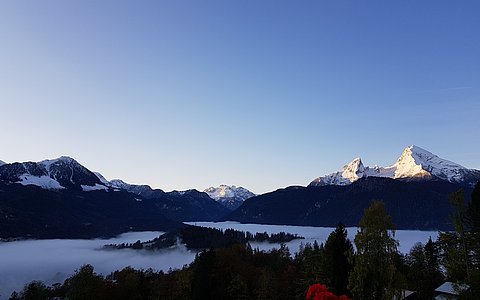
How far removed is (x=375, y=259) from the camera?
28500 mm

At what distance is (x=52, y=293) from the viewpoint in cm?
14325

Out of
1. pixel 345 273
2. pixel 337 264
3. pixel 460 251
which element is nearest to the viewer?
pixel 460 251

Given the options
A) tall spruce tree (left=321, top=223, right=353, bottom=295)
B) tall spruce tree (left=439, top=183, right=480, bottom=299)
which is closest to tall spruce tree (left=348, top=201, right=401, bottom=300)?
tall spruce tree (left=439, top=183, right=480, bottom=299)

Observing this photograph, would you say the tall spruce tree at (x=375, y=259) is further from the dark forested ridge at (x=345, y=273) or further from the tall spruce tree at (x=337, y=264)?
the tall spruce tree at (x=337, y=264)

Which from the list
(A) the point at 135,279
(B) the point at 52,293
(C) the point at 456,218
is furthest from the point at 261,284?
(B) the point at 52,293

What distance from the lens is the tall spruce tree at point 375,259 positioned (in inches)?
1093

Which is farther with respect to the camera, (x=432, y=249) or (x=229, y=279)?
(x=432, y=249)

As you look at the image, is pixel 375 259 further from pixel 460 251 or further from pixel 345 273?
pixel 345 273

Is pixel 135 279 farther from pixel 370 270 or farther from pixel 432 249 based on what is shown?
pixel 370 270

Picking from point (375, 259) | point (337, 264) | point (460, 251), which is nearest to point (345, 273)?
point (337, 264)

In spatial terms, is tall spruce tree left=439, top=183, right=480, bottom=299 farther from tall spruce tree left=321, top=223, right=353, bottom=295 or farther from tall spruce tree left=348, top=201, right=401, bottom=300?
tall spruce tree left=321, top=223, right=353, bottom=295

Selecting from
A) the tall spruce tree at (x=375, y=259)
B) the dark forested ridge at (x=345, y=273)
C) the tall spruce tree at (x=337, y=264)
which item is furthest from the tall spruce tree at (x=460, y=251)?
the tall spruce tree at (x=337, y=264)

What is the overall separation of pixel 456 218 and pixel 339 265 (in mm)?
18195

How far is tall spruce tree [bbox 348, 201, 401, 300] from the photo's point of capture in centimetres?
2775
